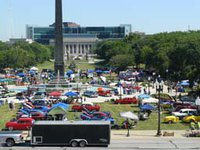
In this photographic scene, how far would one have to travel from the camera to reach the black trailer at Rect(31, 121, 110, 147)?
104ft

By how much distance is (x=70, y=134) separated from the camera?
31797 mm

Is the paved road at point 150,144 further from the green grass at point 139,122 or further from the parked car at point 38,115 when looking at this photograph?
the parked car at point 38,115

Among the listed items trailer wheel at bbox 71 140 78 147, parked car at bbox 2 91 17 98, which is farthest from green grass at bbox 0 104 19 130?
trailer wheel at bbox 71 140 78 147

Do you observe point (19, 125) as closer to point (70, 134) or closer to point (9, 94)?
point (70, 134)

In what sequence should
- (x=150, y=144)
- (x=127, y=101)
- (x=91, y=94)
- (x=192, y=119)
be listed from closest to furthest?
1. (x=150, y=144)
2. (x=192, y=119)
3. (x=127, y=101)
4. (x=91, y=94)

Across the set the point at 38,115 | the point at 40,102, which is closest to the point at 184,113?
the point at 38,115

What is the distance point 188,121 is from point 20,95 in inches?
1138

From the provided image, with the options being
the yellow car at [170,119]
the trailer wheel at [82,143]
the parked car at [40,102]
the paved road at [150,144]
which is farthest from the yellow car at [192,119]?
the parked car at [40,102]

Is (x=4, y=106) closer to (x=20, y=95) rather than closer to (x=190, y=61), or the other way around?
(x=20, y=95)

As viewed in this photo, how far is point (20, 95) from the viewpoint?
2630 inches

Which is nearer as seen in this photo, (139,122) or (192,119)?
(192,119)

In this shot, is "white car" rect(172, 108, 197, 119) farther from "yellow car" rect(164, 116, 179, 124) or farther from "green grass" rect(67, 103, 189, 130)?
"yellow car" rect(164, 116, 179, 124)

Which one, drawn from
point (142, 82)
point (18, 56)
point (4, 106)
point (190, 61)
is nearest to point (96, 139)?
point (4, 106)

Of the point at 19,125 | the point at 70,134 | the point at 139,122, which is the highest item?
the point at 70,134
